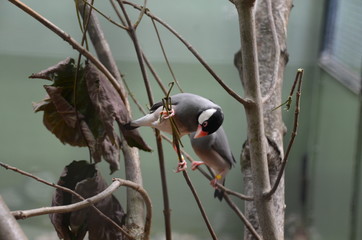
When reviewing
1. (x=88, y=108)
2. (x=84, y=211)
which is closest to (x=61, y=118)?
(x=88, y=108)

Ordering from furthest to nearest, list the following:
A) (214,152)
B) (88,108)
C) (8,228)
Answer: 1. (214,152)
2. (88,108)
3. (8,228)

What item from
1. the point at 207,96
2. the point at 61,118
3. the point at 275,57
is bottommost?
the point at 207,96

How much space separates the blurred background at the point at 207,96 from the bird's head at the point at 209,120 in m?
0.76

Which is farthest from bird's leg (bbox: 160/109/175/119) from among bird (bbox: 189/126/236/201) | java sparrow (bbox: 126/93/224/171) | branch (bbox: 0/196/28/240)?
bird (bbox: 189/126/236/201)

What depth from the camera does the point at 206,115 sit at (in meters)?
0.73

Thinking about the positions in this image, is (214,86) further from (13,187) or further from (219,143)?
(13,187)

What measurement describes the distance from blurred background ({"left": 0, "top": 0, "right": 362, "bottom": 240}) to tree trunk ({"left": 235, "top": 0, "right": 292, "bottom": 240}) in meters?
0.62

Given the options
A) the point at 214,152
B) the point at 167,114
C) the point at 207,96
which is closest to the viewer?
the point at 167,114

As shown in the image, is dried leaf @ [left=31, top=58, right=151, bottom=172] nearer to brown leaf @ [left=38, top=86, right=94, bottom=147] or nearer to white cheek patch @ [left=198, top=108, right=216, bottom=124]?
brown leaf @ [left=38, top=86, right=94, bottom=147]

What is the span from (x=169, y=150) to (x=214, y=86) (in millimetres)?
280

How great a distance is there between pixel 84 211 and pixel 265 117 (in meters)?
0.37

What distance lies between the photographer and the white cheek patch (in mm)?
721

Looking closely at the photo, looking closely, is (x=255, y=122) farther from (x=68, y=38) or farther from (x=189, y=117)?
(x=68, y=38)

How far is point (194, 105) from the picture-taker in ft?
2.55
